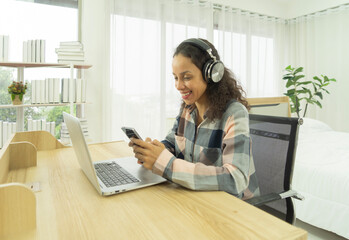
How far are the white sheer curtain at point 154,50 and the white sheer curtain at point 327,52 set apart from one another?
94 centimetres

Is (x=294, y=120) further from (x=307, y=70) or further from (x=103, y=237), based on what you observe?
(x=307, y=70)

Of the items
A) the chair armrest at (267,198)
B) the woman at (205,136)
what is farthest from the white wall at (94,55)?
the chair armrest at (267,198)

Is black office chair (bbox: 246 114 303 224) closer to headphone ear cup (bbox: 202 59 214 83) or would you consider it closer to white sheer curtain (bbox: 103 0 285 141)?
headphone ear cup (bbox: 202 59 214 83)

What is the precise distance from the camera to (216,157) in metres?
1.01

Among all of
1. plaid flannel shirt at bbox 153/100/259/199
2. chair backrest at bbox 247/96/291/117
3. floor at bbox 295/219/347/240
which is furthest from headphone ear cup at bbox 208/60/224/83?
floor at bbox 295/219/347/240

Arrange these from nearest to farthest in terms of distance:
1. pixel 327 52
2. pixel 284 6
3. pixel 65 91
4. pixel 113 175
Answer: pixel 113 175
pixel 65 91
pixel 327 52
pixel 284 6

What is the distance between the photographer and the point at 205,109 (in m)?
1.11

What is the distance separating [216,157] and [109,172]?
424 millimetres

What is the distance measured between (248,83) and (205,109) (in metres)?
3.09

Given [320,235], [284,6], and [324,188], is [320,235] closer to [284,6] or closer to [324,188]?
[324,188]

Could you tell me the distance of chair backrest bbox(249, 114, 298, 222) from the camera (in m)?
1.05

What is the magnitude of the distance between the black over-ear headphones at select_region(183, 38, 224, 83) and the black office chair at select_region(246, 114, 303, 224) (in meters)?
0.35

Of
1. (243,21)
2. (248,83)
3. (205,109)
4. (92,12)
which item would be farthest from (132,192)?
(243,21)

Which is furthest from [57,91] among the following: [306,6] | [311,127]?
[306,6]
